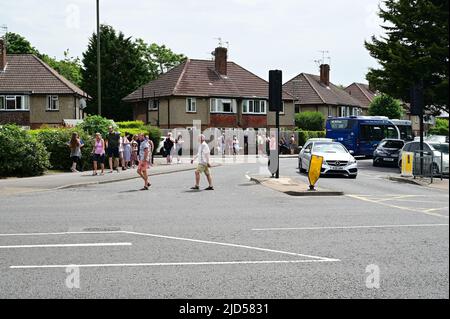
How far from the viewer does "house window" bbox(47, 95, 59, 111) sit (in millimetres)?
55594

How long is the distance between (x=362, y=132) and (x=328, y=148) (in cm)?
2273

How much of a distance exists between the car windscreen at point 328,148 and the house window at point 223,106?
3482 centimetres

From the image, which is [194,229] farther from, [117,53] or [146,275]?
Result: [117,53]

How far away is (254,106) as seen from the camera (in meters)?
63.1

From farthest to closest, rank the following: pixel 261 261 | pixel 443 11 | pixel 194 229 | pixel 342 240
Answer: pixel 194 229 < pixel 342 240 < pixel 261 261 < pixel 443 11

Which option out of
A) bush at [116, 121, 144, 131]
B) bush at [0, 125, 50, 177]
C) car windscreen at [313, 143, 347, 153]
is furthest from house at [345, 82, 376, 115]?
bush at [0, 125, 50, 177]

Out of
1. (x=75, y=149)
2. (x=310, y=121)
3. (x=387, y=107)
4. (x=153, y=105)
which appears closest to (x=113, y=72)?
(x=153, y=105)

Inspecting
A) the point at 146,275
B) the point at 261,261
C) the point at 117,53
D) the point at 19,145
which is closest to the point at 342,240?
the point at 261,261

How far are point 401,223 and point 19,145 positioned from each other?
1744 centimetres

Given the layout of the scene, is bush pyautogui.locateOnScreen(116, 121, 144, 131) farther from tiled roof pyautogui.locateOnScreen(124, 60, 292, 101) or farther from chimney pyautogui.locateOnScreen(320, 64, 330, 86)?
chimney pyautogui.locateOnScreen(320, 64, 330, 86)

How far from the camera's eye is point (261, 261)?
7746 mm

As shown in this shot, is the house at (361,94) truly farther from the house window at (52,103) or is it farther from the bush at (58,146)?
the bush at (58,146)

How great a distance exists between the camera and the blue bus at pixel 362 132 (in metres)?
47.2

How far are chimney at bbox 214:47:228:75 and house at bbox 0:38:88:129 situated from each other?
1566 centimetres
